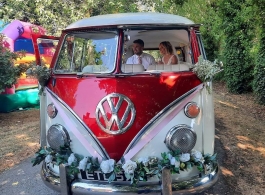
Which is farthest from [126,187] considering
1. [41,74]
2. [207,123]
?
[41,74]

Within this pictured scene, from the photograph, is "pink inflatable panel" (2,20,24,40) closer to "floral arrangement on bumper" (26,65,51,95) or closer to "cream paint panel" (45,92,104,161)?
"floral arrangement on bumper" (26,65,51,95)

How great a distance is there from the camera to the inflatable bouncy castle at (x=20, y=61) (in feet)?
31.7

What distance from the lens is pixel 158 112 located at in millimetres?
3258

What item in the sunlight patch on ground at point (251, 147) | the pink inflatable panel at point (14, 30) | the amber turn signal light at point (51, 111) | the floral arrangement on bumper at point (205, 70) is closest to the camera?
the floral arrangement on bumper at point (205, 70)

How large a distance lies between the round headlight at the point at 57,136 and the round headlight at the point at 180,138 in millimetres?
1050

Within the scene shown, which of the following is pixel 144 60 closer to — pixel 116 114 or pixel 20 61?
pixel 116 114

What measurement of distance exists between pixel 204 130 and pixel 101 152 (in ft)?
3.61

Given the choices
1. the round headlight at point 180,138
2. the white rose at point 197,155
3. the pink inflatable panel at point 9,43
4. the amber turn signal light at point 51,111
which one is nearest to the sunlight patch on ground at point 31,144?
the amber turn signal light at point 51,111

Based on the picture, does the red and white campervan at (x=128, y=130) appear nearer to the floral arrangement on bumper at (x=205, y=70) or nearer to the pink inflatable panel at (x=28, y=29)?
the floral arrangement on bumper at (x=205, y=70)

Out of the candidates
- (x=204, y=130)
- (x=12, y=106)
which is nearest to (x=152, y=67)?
(x=204, y=130)

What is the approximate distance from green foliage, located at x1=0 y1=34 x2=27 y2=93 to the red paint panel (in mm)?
5873

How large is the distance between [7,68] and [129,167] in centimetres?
671

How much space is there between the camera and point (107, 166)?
3.01 meters

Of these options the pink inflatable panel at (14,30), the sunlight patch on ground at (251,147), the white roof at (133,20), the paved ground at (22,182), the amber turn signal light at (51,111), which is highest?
the white roof at (133,20)
